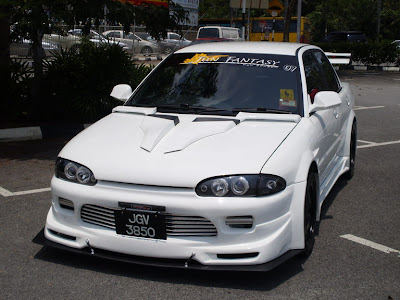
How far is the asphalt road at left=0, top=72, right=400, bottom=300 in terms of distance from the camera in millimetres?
3846

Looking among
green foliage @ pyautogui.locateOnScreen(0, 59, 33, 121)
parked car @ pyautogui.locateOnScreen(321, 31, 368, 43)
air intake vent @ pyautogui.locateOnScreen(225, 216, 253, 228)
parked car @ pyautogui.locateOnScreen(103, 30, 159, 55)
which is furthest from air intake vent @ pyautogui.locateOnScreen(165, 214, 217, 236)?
parked car @ pyautogui.locateOnScreen(321, 31, 368, 43)

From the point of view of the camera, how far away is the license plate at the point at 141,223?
3.82m

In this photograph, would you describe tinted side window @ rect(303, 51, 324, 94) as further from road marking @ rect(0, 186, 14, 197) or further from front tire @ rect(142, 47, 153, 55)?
front tire @ rect(142, 47, 153, 55)

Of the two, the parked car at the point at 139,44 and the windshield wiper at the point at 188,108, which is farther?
the parked car at the point at 139,44

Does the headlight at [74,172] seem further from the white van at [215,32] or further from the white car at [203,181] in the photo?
the white van at [215,32]

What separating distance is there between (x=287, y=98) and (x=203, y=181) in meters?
1.50

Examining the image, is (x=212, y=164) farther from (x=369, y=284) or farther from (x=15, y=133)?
(x=15, y=133)

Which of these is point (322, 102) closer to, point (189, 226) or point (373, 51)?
point (189, 226)

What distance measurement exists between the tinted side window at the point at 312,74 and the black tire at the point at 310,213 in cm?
105

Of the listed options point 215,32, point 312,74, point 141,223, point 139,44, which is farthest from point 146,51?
point 141,223

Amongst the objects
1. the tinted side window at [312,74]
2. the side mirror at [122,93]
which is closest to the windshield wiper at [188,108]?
the side mirror at [122,93]

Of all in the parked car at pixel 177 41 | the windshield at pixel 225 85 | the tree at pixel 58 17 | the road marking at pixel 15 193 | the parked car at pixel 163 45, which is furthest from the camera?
the parked car at pixel 177 41

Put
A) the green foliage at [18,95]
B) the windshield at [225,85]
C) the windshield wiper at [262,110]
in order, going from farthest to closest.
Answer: the green foliage at [18,95] → the windshield at [225,85] → the windshield wiper at [262,110]

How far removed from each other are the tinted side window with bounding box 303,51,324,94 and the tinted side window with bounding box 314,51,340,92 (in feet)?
0.69
